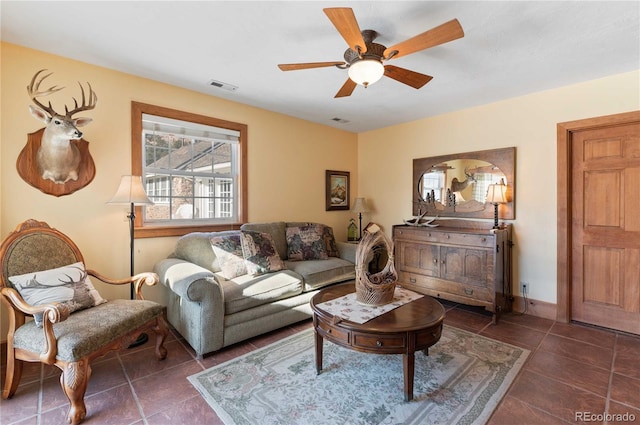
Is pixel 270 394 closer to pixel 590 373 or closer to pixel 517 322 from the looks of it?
pixel 590 373

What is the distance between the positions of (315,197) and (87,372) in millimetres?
3321

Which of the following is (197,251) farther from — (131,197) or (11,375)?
(11,375)

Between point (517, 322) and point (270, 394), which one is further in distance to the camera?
point (517, 322)

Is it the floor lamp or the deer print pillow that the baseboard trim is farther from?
the deer print pillow

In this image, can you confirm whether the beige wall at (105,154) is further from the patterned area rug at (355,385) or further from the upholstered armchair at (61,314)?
the patterned area rug at (355,385)

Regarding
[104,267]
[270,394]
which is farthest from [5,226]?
[270,394]

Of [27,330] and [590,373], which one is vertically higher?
[27,330]

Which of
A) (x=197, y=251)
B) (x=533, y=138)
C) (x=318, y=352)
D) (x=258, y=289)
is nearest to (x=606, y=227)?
(x=533, y=138)

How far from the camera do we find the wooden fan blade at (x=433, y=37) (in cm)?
160

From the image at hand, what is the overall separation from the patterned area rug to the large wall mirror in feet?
5.56

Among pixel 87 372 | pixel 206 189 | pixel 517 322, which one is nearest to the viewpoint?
pixel 87 372

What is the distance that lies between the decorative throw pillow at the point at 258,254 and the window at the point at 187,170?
59cm

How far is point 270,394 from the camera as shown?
1934 millimetres

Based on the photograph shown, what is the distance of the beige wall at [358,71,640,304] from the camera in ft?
9.48
